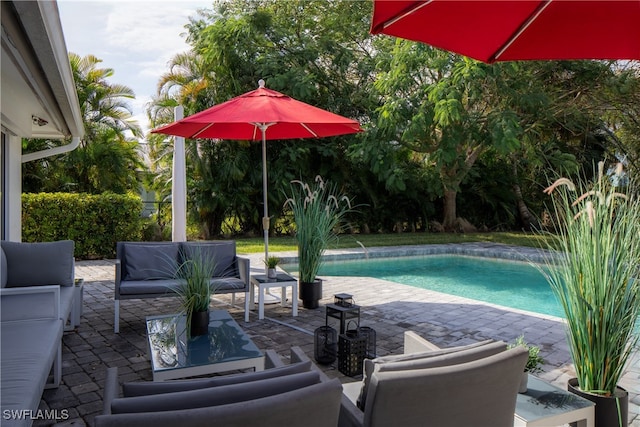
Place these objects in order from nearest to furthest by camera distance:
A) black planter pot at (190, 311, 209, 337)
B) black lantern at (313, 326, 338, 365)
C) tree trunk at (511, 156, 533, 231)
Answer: black planter pot at (190, 311, 209, 337), black lantern at (313, 326, 338, 365), tree trunk at (511, 156, 533, 231)

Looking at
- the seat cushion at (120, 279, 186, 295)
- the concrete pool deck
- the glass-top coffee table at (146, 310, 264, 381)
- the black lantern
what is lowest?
the concrete pool deck

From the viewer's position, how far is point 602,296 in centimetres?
228

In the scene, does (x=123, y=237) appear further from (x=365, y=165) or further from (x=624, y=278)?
(x=624, y=278)

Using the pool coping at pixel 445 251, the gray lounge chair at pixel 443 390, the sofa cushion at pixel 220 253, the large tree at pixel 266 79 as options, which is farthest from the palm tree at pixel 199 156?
the gray lounge chair at pixel 443 390

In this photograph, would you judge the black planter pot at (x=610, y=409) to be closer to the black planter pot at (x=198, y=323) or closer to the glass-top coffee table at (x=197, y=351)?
the glass-top coffee table at (x=197, y=351)

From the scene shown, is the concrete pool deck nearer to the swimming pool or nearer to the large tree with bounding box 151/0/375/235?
the swimming pool

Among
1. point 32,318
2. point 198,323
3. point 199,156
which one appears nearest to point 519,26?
point 198,323

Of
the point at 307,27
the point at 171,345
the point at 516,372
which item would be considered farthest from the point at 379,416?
the point at 307,27

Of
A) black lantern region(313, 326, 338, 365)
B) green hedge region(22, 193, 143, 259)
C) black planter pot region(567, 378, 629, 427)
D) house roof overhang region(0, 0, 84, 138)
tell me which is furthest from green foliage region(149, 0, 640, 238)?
black planter pot region(567, 378, 629, 427)

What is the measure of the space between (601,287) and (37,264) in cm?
464

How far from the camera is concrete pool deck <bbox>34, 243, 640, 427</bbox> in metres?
3.30

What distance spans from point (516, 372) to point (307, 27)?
15.0 metres

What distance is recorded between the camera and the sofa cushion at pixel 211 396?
134 centimetres

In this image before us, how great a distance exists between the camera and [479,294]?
8.00 metres
